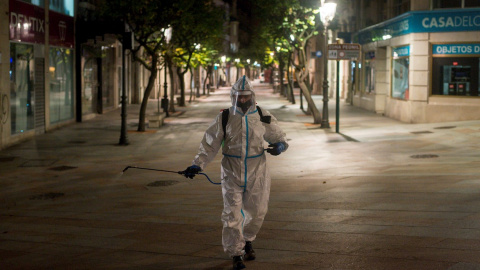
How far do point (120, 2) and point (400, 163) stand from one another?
1145 centimetres

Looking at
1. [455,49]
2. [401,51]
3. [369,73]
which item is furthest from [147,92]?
[369,73]

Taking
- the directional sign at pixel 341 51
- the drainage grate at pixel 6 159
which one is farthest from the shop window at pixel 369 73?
the drainage grate at pixel 6 159

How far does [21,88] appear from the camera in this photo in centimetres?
2027

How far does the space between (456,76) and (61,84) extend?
14.8 metres

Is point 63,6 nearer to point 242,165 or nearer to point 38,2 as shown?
point 38,2

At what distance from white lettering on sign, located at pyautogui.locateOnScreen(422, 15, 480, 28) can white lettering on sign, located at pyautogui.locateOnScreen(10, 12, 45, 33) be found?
13.5m

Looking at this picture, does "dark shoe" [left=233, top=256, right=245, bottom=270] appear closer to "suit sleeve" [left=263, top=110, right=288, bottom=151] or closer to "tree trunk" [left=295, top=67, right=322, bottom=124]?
"suit sleeve" [left=263, top=110, right=288, bottom=151]

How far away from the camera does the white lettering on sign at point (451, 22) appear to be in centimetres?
2320

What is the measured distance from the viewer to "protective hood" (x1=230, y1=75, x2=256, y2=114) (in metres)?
6.55

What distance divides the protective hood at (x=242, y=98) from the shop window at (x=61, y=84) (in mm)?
18342

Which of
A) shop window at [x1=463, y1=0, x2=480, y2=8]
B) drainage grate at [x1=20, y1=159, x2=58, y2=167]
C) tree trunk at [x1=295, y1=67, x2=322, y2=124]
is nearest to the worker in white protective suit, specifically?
drainage grate at [x1=20, y1=159, x2=58, y2=167]

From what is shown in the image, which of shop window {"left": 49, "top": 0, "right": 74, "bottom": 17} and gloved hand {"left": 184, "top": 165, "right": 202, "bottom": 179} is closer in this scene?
gloved hand {"left": 184, "top": 165, "right": 202, "bottom": 179}

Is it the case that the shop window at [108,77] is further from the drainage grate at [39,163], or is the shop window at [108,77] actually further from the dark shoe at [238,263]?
the dark shoe at [238,263]

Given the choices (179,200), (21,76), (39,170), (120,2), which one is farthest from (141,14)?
(179,200)
